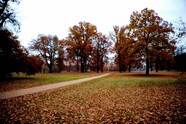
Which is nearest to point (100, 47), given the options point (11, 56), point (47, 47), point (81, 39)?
point (81, 39)

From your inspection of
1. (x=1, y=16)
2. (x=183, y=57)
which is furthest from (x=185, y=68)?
(x=1, y=16)

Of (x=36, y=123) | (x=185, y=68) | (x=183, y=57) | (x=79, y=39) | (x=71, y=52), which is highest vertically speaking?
(x=79, y=39)

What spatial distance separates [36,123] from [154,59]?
90.0ft

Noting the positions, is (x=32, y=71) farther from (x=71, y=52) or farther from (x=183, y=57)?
(x=71, y=52)

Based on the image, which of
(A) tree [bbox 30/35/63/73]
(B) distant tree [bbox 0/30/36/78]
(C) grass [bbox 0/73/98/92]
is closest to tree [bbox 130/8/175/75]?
(C) grass [bbox 0/73/98/92]

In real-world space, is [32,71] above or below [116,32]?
below

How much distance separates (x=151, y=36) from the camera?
3017 centimetres

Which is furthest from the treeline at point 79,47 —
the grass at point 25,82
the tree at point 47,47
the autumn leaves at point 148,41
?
the grass at point 25,82

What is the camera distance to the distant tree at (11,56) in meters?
22.1

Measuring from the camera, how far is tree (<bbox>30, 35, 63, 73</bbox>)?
60.8m

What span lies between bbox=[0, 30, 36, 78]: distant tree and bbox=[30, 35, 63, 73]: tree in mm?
36925

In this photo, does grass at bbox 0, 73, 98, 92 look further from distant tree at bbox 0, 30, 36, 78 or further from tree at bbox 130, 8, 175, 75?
tree at bbox 130, 8, 175, 75

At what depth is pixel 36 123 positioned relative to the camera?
19.6 feet

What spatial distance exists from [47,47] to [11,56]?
39.7 meters
